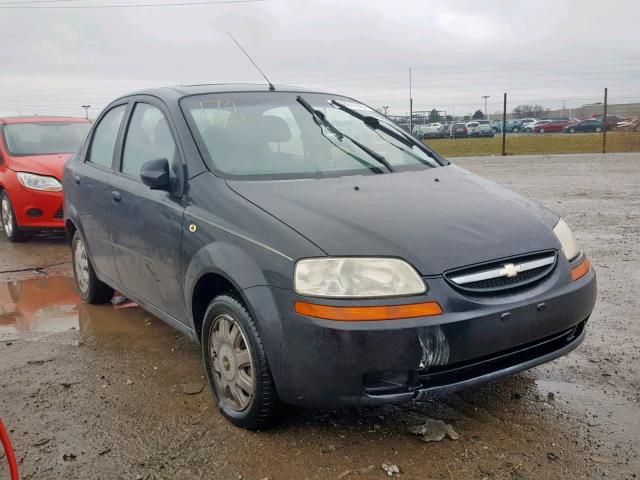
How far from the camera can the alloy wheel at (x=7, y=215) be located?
8.24 m

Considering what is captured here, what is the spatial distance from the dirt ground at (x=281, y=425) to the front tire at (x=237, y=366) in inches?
4.1

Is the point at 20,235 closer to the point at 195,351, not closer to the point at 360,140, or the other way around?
the point at 195,351

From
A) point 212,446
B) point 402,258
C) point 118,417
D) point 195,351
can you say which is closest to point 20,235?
point 195,351

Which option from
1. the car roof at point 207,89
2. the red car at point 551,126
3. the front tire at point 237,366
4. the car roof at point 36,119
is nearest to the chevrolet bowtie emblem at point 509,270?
the front tire at point 237,366

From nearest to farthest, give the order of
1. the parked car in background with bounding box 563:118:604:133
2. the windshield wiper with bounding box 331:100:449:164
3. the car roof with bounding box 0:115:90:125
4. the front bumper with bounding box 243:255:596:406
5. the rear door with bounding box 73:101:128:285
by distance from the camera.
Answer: the front bumper with bounding box 243:255:596:406, the windshield wiper with bounding box 331:100:449:164, the rear door with bounding box 73:101:128:285, the car roof with bounding box 0:115:90:125, the parked car in background with bounding box 563:118:604:133

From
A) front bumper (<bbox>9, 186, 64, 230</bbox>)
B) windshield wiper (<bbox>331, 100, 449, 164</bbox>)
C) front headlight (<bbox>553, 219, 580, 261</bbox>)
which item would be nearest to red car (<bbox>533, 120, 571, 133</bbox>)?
front bumper (<bbox>9, 186, 64, 230</bbox>)

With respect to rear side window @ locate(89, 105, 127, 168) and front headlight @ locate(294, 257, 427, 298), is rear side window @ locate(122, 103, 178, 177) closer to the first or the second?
rear side window @ locate(89, 105, 127, 168)

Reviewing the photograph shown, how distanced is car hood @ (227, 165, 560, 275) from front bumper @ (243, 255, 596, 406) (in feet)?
0.64

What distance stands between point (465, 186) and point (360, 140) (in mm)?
804

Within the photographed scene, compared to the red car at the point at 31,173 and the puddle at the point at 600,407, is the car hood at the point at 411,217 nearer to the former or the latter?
the puddle at the point at 600,407

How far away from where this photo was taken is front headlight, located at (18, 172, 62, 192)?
7.92 meters

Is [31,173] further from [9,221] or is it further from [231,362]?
[231,362]

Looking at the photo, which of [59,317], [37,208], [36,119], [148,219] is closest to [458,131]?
[36,119]

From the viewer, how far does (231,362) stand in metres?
3.10
